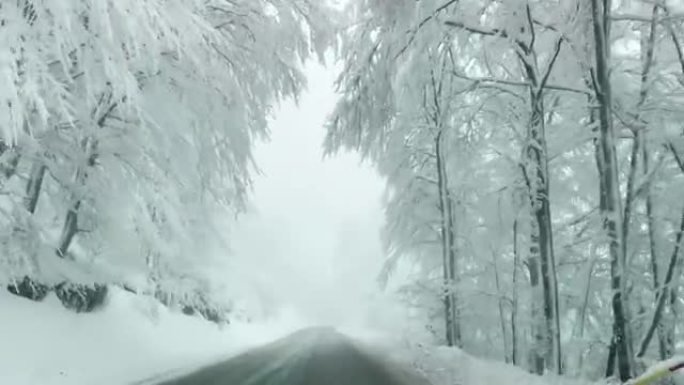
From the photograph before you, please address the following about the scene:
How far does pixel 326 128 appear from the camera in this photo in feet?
39.6

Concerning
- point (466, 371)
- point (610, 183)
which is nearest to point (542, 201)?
point (610, 183)

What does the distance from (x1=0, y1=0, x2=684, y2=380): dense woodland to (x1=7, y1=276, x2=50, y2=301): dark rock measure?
428 mm

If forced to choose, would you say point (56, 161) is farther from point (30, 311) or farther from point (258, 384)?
point (258, 384)

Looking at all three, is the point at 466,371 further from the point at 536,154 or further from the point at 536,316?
the point at 536,154

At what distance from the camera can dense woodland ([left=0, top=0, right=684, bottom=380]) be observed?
7504 mm

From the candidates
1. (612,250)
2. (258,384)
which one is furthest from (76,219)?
(612,250)

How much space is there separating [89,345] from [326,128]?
5.70 metres

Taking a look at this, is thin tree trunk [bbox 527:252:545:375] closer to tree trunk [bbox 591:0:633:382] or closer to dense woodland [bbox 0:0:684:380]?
dense woodland [bbox 0:0:684:380]

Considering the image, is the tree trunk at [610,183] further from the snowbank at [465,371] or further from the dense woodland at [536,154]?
the snowbank at [465,371]

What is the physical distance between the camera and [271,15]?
50.8 ft

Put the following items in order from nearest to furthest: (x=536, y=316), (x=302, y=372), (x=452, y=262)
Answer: (x=302, y=372) → (x=536, y=316) → (x=452, y=262)

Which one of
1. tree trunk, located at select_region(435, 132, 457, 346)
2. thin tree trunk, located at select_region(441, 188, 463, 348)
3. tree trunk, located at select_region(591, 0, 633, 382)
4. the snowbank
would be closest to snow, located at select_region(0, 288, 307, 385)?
the snowbank

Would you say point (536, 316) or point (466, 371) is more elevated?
point (536, 316)

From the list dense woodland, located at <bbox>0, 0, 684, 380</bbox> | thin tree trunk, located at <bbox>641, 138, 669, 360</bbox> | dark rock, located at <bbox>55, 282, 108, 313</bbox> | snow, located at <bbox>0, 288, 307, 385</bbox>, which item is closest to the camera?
dense woodland, located at <bbox>0, 0, 684, 380</bbox>
